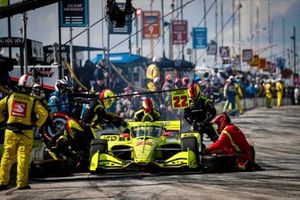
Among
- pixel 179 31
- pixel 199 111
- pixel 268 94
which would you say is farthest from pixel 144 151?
pixel 268 94

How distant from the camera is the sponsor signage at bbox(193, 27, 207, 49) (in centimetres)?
4659

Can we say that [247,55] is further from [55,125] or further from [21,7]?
[21,7]

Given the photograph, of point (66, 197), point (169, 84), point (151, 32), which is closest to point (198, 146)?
point (66, 197)

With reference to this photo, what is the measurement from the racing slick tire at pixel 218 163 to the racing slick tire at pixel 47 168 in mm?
2914

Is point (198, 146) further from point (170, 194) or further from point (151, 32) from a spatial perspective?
point (151, 32)

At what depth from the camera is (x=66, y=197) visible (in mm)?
11016

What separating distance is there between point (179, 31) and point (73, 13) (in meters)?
21.8

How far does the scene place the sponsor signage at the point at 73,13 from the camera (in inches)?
792

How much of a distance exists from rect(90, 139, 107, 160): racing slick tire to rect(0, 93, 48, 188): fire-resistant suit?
6.19 ft

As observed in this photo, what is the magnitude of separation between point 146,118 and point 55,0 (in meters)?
4.36

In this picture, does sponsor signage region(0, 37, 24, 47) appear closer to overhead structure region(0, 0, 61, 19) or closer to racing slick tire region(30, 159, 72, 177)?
overhead structure region(0, 0, 61, 19)

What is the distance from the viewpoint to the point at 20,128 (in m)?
12.2

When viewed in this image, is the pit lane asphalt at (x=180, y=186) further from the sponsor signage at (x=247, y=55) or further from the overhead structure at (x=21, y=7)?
the sponsor signage at (x=247, y=55)

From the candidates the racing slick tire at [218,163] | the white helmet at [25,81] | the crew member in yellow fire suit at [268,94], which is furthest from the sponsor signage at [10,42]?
the crew member in yellow fire suit at [268,94]
